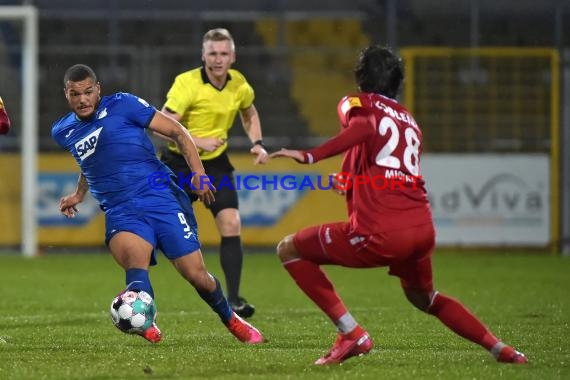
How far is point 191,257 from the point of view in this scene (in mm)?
7219

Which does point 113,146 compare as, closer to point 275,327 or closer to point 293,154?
point 293,154

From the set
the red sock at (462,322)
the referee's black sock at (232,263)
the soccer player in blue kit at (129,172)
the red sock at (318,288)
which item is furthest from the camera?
the referee's black sock at (232,263)

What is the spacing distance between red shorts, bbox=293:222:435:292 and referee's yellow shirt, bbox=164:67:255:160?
10.4 ft

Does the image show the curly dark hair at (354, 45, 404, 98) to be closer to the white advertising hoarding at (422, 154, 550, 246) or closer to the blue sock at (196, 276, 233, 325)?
the blue sock at (196, 276, 233, 325)

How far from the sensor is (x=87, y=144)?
7.20 meters

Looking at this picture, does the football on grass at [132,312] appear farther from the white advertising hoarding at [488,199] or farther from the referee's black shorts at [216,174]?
the white advertising hoarding at [488,199]

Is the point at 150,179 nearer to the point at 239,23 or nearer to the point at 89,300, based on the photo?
the point at 89,300

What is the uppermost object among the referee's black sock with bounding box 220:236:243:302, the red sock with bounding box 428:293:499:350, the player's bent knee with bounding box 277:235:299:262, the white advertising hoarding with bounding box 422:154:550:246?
the player's bent knee with bounding box 277:235:299:262

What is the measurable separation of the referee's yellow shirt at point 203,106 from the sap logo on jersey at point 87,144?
7.40 feet

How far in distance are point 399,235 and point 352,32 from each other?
13.3m

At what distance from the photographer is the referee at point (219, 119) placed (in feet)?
30.8

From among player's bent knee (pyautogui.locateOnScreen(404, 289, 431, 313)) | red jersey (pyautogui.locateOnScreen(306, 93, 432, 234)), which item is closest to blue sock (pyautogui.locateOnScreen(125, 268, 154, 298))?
red jersey (pyautogui.locateOnScreen(306, 93, 432, 234))

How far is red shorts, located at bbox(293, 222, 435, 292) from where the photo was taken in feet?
20.4

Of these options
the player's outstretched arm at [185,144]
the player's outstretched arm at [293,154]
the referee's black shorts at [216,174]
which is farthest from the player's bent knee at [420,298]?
the referee's black shorts at [216,174]
